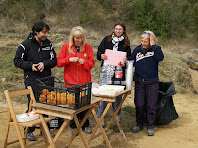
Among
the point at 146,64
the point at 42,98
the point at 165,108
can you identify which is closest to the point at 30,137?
the point at 42,98

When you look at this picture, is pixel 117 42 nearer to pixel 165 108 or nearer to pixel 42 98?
pixel 165 108

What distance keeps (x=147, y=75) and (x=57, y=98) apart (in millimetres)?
2291

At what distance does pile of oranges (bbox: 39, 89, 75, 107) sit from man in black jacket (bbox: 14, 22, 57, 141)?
3.56 feet

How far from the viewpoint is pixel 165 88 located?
5812mm

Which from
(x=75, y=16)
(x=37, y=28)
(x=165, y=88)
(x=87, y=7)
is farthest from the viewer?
(x=87, y=7)

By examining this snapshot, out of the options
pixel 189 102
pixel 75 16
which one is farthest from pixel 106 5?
pixel 189 102

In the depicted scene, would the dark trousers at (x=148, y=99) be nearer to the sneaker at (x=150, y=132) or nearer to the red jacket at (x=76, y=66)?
the sneaker at (x=150, y=132)

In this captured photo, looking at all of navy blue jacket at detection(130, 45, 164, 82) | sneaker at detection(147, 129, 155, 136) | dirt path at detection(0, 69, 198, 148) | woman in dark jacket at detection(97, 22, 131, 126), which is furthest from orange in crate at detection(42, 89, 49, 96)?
sneaker at detection(147, 129, 155, 136)

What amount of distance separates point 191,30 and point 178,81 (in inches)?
941

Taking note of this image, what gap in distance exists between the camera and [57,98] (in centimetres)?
330

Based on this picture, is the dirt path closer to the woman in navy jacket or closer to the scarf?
the woman in navy jacket

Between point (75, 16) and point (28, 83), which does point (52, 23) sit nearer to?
point (75, 16)

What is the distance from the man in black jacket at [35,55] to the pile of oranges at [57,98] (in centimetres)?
108

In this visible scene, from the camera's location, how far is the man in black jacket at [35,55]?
4.36 meters
